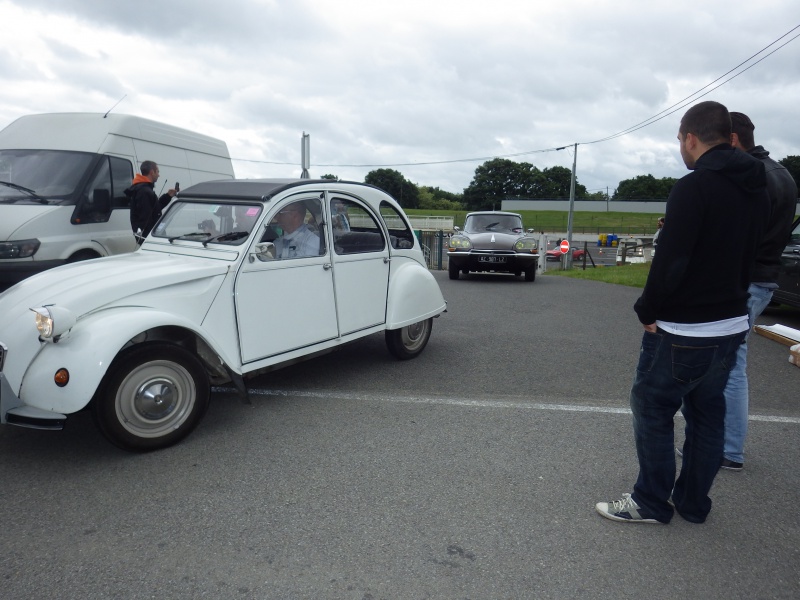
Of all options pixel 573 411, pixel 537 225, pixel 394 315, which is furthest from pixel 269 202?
pixel 537 225

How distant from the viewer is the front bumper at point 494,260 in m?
15.1

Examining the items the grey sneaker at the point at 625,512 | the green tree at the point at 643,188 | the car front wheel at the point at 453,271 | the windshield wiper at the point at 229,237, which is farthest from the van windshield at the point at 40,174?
the green tree at the point at 643,188

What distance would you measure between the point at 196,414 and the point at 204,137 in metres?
8.55

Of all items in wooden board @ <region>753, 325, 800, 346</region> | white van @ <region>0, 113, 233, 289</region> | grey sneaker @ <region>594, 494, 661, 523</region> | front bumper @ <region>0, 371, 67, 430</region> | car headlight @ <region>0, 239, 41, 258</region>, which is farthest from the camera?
white van @ <region>0, 113, 233, 289</region>

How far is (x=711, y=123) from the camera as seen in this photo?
3018 mm

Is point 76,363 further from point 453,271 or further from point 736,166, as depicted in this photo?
point 453,271

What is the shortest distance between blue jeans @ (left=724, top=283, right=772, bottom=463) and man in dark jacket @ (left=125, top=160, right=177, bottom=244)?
702 cm

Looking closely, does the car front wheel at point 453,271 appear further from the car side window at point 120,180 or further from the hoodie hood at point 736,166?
the hoodie hood at point 736,166

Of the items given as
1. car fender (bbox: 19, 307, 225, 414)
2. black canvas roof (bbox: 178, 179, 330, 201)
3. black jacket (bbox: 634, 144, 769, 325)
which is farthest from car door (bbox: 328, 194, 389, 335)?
black jacket (bbox: 634, 144, 769, 325)

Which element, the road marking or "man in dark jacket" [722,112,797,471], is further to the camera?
the road marking

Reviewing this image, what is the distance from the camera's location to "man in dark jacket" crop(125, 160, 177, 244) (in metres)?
8.50

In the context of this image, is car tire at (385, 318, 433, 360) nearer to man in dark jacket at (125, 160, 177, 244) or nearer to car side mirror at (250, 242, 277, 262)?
car side mirror at (250, 242, 277, 262)

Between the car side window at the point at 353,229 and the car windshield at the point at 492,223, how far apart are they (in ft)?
33.6

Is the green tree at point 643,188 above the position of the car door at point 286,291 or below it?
above
